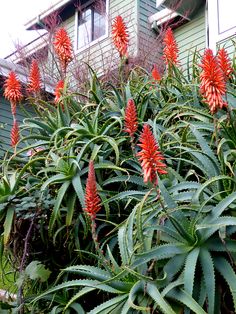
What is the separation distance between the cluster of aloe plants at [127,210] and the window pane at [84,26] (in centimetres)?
963

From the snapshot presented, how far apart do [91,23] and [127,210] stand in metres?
11.1

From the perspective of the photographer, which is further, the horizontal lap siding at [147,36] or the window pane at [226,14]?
the horizontal lap siding at [147,36]

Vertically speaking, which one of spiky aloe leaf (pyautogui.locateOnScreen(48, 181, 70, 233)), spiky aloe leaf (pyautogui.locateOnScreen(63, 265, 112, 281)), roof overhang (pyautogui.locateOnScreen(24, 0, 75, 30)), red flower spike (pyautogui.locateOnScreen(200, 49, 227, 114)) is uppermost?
roof overhang (pyautogui.locateOnScreen(24, 0, 75, 30))

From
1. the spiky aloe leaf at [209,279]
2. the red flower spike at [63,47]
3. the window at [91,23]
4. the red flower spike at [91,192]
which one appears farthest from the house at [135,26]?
the spiky aloe leaf at [209,279]

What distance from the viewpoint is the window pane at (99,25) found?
12.7m

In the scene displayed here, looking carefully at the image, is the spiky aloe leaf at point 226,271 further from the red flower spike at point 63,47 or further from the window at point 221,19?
the window at point 221,19

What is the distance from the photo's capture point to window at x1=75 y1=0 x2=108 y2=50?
12.6 m

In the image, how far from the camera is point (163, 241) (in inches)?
86.4

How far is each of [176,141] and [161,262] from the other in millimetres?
847

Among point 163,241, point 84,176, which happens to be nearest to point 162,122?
point 84,176

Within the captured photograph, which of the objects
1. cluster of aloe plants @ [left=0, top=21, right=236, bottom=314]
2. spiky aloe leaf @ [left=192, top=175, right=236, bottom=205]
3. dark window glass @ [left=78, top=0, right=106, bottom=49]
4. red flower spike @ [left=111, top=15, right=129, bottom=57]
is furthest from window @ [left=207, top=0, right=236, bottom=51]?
spiky aloe leaf @ [left=192, top=175, right=236, bottom=205]

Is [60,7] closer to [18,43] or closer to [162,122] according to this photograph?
[18,43]

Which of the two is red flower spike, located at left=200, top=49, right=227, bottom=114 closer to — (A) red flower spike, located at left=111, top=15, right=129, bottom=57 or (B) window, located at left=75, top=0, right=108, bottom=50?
(A) red flower spike, located at left=111, top=15, right=129, bottom=57

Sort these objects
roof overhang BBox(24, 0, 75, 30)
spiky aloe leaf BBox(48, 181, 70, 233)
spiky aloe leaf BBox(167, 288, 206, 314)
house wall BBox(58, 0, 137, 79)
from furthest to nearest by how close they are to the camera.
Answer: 1. roof overhang BBox(24, 0, 75, 30)
2. house wall BBox(58, 0, 137, 79)
3. spiky aloe leaf BBox(48, 181, 70, 233)
4. spiky aloe leaf BBox(167, 288, 206, 314)
